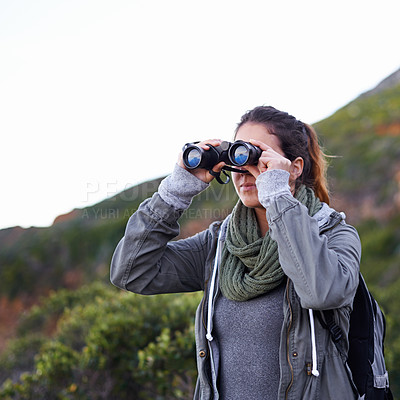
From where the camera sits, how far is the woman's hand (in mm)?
1939

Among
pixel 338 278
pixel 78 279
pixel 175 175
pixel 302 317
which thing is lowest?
pixel 78 279

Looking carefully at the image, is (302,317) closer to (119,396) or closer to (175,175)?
(175,175)

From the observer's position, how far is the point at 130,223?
2184 mm

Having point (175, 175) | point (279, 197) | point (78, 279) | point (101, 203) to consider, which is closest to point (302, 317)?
point (279, 197)

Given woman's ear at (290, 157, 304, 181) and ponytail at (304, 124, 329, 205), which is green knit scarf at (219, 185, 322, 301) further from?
ponytail at (304, 124, 329, 205)

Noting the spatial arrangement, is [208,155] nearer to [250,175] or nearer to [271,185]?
[250,175]

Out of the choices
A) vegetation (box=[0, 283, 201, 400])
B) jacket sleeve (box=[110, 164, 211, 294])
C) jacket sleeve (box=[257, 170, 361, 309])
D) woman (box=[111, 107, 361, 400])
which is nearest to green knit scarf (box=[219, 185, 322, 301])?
woman (box=[111, 107, 361, 400])

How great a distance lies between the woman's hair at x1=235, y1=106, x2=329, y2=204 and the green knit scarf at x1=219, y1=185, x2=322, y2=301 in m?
0.17

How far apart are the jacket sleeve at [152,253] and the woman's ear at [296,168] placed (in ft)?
1.46

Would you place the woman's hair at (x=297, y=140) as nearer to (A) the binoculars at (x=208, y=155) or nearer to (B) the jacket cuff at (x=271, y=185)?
(A) the binoculars at (x=208, y=155)

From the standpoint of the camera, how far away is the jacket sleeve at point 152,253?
84.8 inches

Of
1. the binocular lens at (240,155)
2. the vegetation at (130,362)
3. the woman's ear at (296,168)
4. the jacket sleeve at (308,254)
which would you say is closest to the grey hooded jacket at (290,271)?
the jacket sleeve at (308,254)

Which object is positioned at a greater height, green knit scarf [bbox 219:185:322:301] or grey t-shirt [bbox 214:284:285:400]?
green knit scarf [bbox 219:185:322:301]

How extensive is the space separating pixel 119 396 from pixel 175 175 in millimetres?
2830
